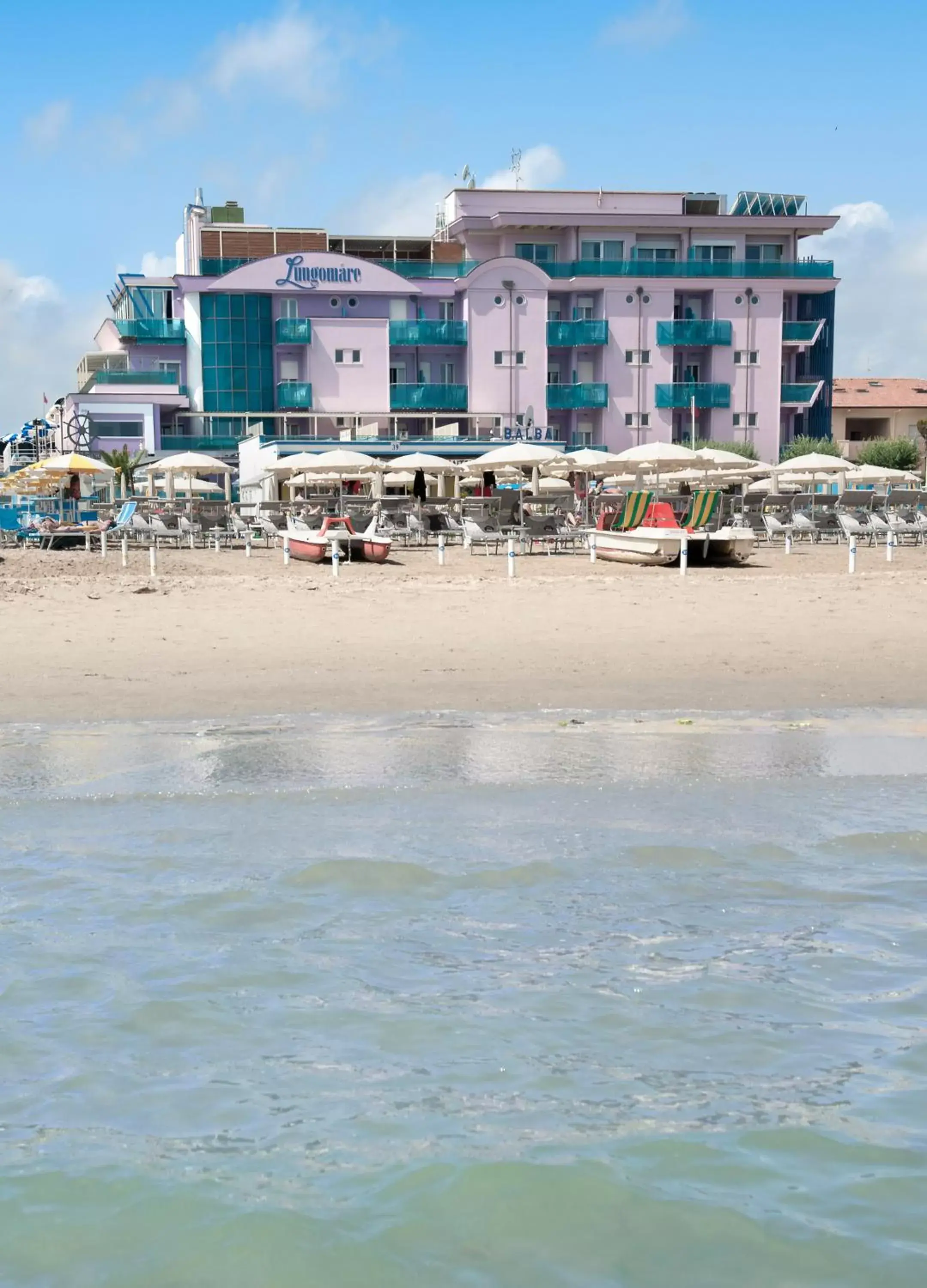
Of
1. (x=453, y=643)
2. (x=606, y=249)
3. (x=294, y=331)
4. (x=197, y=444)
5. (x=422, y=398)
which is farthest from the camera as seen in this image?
(x=606, y=249)

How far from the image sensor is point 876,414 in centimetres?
6956

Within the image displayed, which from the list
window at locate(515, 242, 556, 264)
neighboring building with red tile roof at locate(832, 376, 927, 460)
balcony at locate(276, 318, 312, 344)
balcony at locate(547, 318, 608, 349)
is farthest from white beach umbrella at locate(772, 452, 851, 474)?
neighboring building with red tile roof at locate(832, 376, 927, 460)

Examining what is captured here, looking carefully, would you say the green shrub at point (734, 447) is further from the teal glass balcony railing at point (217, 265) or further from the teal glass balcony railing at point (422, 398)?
the teal glass balcony railing at point (217, 265)

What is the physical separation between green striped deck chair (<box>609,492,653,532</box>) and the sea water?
16.2 m

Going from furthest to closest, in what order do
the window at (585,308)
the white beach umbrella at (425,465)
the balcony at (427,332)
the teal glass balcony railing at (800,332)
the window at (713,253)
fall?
the teal glass balcony railing at (800,332) < the window at (713,253) < the window at (585,308) < the balcony at (427,332) < the white beach umbrella at (425,465)

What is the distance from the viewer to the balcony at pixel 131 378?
2078 inches

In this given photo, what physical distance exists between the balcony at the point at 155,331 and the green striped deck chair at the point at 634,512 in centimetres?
3476

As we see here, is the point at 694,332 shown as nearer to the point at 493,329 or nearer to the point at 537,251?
the point at 537,251

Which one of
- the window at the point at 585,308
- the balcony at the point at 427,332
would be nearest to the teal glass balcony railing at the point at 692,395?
the window at the point at 585,308

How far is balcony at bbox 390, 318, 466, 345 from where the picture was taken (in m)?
54.0

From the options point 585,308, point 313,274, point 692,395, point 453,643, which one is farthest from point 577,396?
point 453,643

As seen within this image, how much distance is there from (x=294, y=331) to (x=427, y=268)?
617 centimetres

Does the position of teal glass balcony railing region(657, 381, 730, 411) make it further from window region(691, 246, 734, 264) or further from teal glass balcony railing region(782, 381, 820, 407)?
window region(691, 246, 734, 264)

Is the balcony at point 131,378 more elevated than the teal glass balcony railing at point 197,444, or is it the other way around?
the balcony at point 131,378
